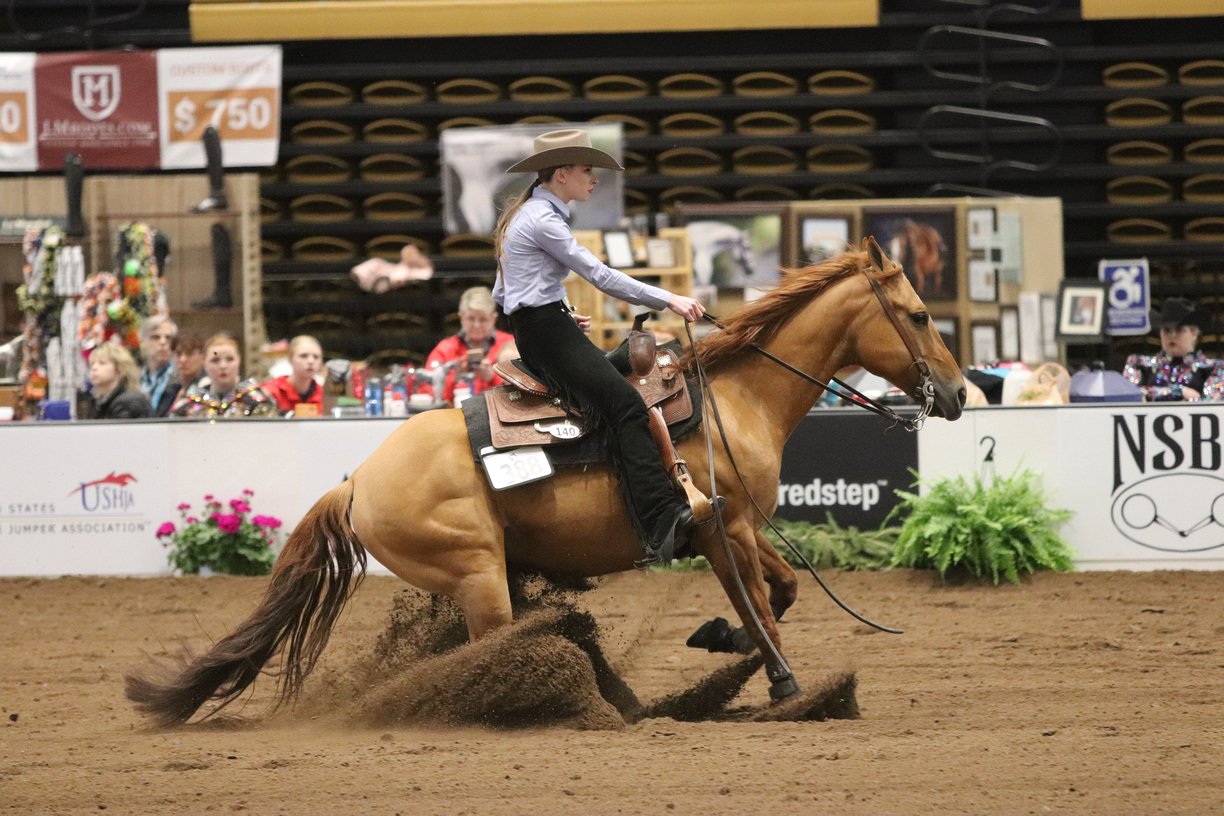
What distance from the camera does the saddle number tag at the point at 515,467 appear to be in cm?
556

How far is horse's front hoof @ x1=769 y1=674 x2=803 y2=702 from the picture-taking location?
18.6 feet

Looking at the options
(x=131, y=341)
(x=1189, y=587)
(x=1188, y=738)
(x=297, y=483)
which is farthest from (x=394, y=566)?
(x=131, y=341)

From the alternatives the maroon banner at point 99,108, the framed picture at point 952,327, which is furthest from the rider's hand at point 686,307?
the maroon banner at point 99,108

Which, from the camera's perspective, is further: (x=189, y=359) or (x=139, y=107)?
(x=139, y=107)

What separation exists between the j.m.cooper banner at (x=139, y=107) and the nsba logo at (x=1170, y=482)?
27.3 ft

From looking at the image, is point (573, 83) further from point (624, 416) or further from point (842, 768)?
point (842, 768)

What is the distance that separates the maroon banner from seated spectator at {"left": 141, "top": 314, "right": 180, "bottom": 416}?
303cm

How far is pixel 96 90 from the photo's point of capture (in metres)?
13.5

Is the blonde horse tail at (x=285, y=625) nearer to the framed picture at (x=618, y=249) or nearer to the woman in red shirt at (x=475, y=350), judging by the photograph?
the woman in red shirt at (x=475, y=350)

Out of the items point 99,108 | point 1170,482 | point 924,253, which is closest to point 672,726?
point 1170,482

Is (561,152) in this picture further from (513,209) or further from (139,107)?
(139,107)

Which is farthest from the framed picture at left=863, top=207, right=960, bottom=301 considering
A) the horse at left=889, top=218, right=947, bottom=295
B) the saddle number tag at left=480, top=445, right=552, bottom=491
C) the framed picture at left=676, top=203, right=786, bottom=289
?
the saddle number tag at left=480, top=445, right=552, bottom=491

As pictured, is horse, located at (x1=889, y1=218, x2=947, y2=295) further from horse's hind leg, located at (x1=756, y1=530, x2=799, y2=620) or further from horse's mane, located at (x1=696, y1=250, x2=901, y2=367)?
horse's hind leg, located at (x1=756, y1=530, x2=799, y2=620)

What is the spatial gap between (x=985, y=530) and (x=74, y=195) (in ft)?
29.5
